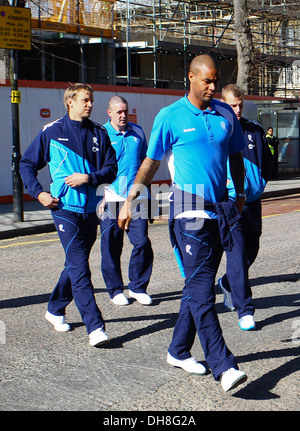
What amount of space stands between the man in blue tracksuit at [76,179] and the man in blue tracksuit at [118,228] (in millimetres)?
1217

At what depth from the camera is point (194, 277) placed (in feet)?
14.1

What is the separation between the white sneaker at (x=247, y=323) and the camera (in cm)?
565

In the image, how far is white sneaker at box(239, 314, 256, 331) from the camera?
5648 mm

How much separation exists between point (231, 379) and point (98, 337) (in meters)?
1.39

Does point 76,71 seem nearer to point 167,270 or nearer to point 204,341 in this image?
point 167,270

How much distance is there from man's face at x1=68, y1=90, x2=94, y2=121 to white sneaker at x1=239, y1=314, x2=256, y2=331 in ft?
6.79

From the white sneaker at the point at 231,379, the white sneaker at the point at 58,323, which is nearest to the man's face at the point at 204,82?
the white sneaker at the point at 231,379

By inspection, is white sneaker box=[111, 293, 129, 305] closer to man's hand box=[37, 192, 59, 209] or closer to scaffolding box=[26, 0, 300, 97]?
man's hand box=[37, 192, 59, 209]

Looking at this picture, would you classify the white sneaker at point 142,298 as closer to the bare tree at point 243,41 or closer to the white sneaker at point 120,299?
the white sneaker at point 120,299

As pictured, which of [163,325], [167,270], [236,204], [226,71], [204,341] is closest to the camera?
[204,341]

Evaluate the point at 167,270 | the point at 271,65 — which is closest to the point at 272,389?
the point at 167,270

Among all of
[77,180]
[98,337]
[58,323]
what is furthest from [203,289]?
[58,323]

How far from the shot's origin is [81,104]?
17.7ft

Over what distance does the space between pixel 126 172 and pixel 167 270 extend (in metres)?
1.88
